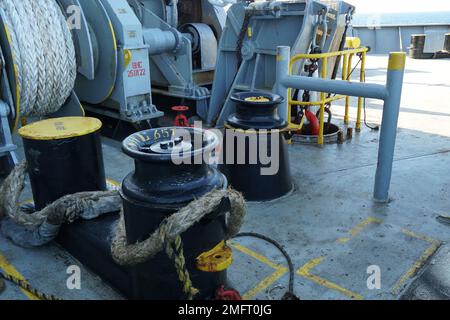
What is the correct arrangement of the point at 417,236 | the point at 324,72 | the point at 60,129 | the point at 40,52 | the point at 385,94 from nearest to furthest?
1. the point at 60,129
2. the point at 417,236
3. the point at 385,94
4. the point at 40,52
5. the point at 324,72

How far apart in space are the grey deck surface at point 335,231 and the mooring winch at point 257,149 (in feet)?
0.57

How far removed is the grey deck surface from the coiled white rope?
1.01 m

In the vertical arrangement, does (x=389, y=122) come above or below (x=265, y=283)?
above

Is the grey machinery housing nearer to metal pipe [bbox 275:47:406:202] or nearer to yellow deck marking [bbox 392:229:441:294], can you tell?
metal pipe [bbox 275:47:406:202]

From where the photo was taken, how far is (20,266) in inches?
114

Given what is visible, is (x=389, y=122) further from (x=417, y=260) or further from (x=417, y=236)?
(x=417, y=260)

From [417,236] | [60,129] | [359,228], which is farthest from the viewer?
[359,228]

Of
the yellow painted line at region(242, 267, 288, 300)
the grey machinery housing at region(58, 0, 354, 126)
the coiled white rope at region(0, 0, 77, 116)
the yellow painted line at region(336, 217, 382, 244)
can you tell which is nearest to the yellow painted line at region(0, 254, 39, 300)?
the yellow painted line at region(242, 267, 288, 300)

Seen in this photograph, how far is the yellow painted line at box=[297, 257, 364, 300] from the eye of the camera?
101 inches

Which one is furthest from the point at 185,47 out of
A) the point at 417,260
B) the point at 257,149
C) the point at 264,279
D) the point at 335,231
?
the point at 417,260

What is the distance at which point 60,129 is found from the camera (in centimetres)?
298

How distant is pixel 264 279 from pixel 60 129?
69.5 inches

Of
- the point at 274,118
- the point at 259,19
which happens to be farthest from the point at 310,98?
the point at 274,118
